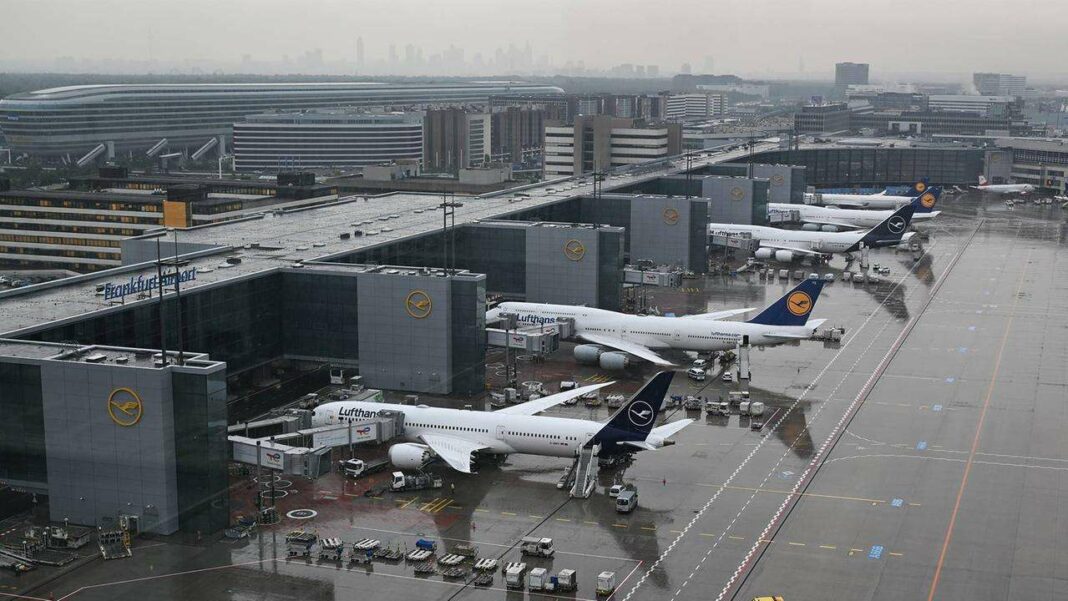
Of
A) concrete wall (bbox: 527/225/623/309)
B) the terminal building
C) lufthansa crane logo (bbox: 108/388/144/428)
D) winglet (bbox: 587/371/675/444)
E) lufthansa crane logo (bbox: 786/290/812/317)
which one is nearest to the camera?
lufthansa crane logo (bbox: 108/388/144/428)

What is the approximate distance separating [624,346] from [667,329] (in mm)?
3984

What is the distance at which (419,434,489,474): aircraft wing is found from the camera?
228 ft

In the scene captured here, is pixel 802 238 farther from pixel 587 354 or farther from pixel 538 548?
pixel 538 548

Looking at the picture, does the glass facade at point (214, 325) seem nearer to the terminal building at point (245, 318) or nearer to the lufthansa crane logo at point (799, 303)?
the terminal building at point (245, 318)

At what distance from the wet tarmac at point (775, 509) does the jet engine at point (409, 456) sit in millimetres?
1776

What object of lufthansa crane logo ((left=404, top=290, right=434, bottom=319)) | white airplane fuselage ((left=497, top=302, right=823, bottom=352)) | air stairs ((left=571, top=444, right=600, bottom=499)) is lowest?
air stairs ((left=571, top=444, right=600, bottom=499))

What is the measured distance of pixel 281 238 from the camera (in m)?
114

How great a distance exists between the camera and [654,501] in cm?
6656

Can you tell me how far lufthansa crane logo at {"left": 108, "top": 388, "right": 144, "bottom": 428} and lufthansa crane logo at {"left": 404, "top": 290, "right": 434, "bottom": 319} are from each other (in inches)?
1295

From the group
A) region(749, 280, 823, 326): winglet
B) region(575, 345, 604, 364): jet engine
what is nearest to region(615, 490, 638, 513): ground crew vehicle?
region(575, 345, 604, 364): jet engine

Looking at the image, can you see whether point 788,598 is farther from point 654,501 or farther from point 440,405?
point 440,405

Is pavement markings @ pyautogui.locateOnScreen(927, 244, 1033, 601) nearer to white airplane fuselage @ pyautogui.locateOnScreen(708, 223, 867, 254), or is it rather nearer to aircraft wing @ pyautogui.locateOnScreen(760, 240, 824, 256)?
white airplane fuselage @ pyautogui.locateOnScreen(708, 223, 867, 254)

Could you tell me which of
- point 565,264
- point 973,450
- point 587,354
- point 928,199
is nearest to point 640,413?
point 973,450

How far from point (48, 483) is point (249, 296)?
30.6 m
